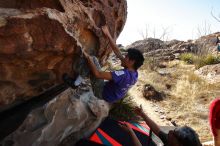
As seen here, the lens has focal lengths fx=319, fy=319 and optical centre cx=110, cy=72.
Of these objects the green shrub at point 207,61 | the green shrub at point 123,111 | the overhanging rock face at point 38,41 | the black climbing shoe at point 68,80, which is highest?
the overhanging rock face at point 38,41

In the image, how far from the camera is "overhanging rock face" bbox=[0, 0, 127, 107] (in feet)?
9.80

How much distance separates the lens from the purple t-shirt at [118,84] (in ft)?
13.9

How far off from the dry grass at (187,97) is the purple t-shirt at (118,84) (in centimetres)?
359

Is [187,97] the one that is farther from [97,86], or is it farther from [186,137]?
[186,137]

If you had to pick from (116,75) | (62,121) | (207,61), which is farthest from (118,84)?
(207,61)

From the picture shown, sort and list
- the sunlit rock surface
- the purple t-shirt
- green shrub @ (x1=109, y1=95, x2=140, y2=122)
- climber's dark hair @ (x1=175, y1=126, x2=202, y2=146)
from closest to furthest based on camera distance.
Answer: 1. climber's dark hair @ (x1=175, y1=126, x2=202, y2=146)
2. the sunlit rock surface
3. the purple t-shirt
4. green shrub @ (x1=109, y1=95, x2=140, y2=122)

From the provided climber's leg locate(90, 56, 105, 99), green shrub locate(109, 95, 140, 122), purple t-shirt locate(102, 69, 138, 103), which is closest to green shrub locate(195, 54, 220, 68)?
green shrub locate(109, 95, 140, 122)

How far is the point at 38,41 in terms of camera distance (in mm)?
3189

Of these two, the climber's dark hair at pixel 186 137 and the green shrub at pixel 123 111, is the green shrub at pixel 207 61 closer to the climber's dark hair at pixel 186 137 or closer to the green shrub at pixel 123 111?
the green shrub at pixel 123 111

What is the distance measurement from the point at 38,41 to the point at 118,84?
148 cm

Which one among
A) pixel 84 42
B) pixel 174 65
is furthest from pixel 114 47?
pixel 174 65

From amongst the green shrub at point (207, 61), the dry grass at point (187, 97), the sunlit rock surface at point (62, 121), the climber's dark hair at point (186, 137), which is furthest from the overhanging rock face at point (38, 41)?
the green shrub at point (207, 61)

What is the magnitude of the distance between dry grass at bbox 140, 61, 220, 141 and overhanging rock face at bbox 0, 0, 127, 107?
15.2 ft

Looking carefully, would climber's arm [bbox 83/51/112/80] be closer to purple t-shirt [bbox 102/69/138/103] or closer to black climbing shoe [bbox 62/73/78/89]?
purple t-shirt [bbox 102/69/138/103]
